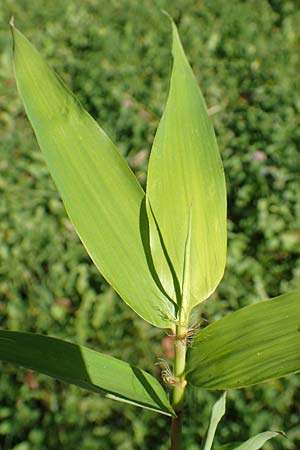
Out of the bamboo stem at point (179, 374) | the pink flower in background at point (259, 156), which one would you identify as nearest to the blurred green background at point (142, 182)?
the pink flower in background at point (259, 156)

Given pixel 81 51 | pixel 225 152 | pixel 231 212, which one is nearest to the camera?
pixel 231 212

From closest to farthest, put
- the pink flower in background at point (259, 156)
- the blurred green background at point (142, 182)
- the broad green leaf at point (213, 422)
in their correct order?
1. the broad green leaf at point (213, 422)
2. the blurred green background at point (142, 182)
3. the pink flower in background at point (259, 156)

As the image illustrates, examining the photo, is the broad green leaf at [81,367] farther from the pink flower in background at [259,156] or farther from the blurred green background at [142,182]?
the pink flower in background at [259,156]

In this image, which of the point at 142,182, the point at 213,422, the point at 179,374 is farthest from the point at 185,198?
the point at 142,182

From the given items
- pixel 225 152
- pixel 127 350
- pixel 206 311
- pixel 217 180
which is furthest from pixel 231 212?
pixel 217 180

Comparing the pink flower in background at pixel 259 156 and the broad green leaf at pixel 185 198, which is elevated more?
the broad green leaf at pixel 185 198

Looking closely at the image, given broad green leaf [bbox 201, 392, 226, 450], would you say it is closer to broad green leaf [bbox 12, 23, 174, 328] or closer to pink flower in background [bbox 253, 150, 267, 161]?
broad green leaf [bbox 12, 23, 174, 328]

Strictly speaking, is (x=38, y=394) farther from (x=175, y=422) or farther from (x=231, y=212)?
(x=175, y=422)
